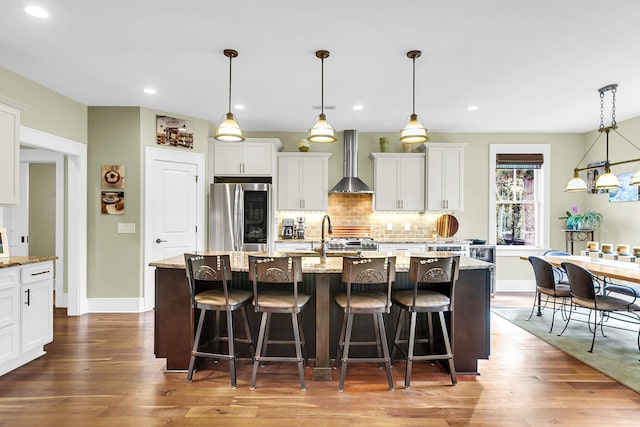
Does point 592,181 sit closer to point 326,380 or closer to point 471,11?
point 471,11

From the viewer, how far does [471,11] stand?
2564 mm

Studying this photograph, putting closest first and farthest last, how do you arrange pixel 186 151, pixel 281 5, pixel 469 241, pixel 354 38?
pixel 281 5 < pixel 354 38 < pixel 186 151 < pixel 469 241

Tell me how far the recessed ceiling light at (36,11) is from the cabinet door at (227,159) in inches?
118

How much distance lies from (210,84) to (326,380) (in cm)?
325

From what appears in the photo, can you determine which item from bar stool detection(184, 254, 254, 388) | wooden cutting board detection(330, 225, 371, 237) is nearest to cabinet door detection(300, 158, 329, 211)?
wooden cutting board detection(330, 225, 371, 237)

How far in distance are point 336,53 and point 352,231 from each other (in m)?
3.39

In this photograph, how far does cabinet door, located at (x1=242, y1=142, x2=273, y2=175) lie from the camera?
5.61 m

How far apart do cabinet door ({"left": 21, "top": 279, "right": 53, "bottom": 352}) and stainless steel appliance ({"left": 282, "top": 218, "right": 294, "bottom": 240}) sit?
3.24 meters

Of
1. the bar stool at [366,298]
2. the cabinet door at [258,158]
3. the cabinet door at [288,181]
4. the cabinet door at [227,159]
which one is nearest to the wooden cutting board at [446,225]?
the cabinet door at [288,181]

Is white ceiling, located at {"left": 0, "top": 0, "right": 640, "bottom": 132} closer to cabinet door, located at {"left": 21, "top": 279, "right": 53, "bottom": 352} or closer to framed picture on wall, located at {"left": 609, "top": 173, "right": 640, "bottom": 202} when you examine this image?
framed picture on wall, located at {"left": 609, "top": 173, "right": 640, "bottom": 202}

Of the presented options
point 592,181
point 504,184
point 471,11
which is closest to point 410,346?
point 471,11

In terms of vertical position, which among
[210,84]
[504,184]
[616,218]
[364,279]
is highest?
[210,84]

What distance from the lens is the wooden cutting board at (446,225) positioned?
19.9ft

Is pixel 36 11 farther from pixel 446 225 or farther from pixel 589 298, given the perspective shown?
pixel 446 225
